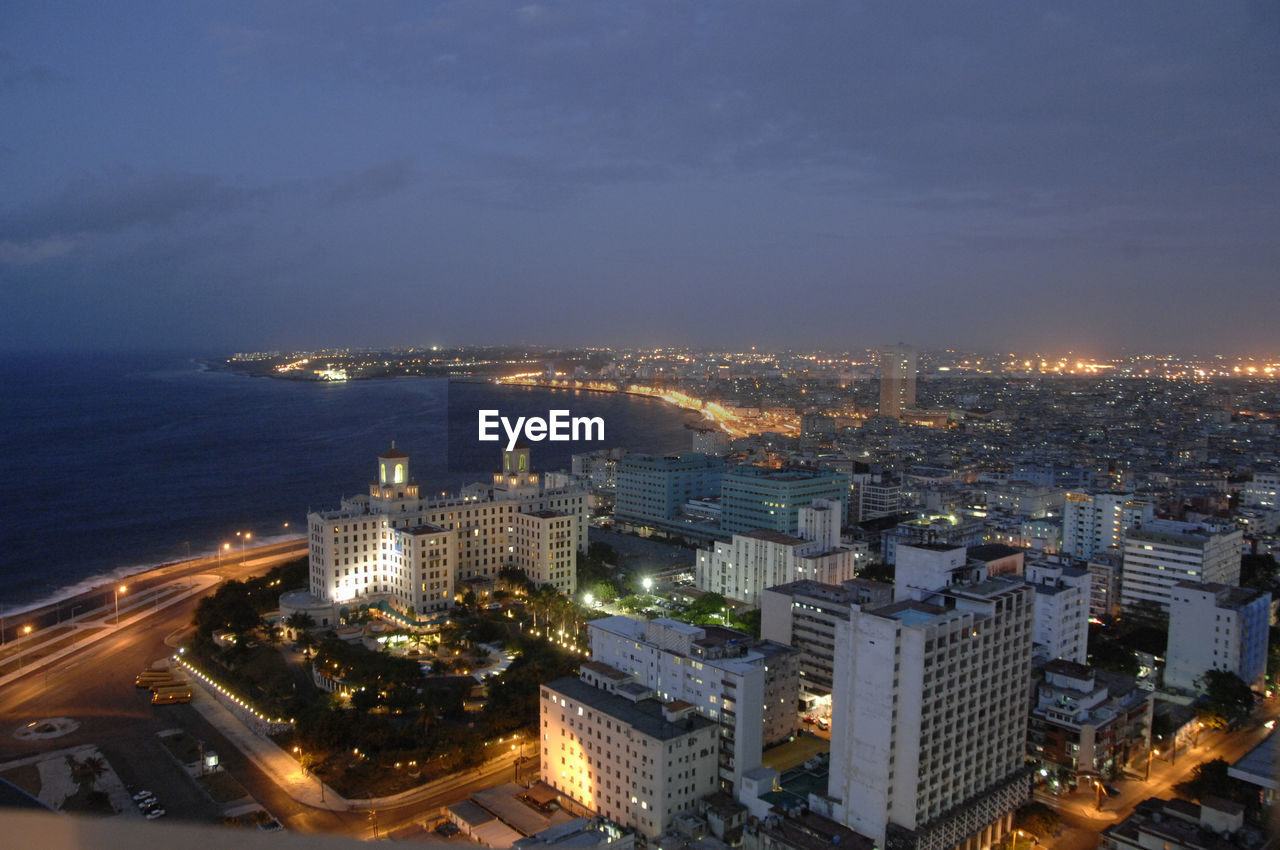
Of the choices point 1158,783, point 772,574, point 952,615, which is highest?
point 952,615

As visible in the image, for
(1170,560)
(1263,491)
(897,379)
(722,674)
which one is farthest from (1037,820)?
(897,379)

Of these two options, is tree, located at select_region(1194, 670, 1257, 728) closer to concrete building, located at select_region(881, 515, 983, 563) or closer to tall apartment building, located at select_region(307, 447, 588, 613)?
concrete building, located at select_region(881, 515, 983, 563)

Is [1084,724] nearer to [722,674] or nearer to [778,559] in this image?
[722,674]

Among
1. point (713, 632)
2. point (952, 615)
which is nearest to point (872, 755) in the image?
point (952, 615)

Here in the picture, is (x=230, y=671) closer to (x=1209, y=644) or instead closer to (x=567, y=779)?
(x=567, y=779)

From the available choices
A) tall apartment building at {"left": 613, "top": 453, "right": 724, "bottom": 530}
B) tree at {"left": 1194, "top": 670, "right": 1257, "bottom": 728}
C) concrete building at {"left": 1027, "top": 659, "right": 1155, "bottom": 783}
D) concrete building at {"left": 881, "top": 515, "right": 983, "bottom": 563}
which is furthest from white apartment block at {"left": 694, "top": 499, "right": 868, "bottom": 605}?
tall apartment building at {"left": 613, "top": 453, "right": 724, "bottom": 530}

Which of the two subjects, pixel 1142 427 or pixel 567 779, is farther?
pixel 1142 427
